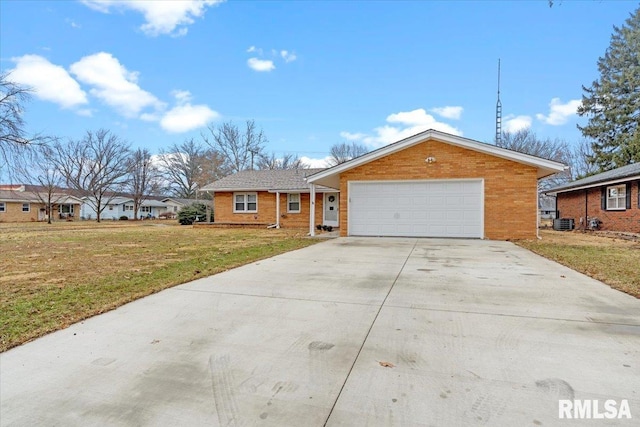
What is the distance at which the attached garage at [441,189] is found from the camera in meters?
12.2

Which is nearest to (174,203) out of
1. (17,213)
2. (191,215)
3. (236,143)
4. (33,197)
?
(33,197)

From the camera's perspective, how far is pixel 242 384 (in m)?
2.49

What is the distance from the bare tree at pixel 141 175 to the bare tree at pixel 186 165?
59.0 inches

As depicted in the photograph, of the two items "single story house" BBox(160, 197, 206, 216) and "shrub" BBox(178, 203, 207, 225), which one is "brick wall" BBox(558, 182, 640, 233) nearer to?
"shrub" BBox(178, 203, 207, 225)

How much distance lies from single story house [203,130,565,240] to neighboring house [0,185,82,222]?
139 feet

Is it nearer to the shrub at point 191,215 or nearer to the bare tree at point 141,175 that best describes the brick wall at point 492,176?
the shrub at point 191,215

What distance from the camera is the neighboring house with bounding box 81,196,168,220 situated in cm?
4944

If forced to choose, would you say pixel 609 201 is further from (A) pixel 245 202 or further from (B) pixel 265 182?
(A) pixel 245 202

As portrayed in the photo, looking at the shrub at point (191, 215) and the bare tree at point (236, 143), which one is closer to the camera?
the shrub at point (191, 215)

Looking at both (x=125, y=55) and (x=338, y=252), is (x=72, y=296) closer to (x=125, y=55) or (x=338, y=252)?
(x=338, y=252)

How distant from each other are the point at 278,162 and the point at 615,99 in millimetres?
36182

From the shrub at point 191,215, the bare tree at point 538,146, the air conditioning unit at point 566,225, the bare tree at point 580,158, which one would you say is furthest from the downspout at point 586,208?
the shrub at point 191,215

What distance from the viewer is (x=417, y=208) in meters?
13.0

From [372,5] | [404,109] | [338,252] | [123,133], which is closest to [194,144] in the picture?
[123,133]
